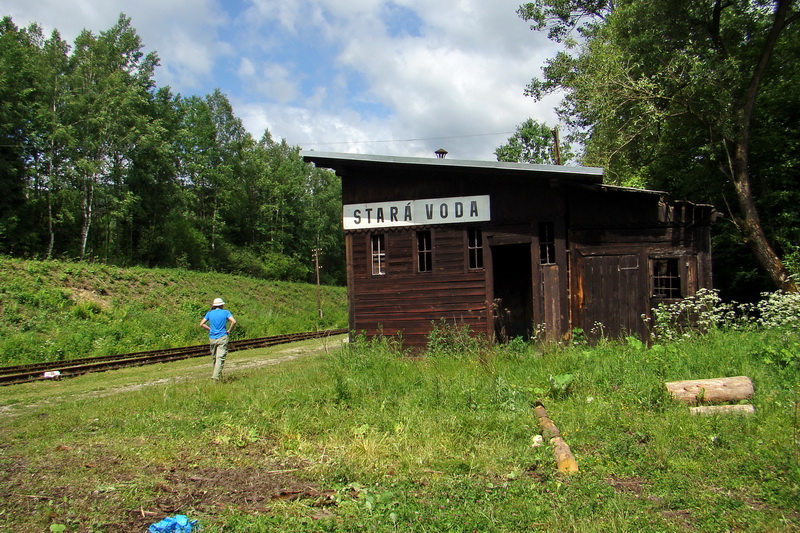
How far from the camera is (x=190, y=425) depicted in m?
6.73

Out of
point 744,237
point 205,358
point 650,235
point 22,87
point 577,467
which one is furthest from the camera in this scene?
point 22,87

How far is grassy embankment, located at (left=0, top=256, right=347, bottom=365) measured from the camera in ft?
58.3

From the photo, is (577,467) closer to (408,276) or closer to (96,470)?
(96,470)

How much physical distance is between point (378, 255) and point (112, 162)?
3189 cm

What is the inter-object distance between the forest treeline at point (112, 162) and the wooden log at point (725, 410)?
93.7ft

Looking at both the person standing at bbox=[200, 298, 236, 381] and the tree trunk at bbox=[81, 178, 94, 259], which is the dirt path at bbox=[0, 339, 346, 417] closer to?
the person standing at bbox=[200, 298, 236, 381]

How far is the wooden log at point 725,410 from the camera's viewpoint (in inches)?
238

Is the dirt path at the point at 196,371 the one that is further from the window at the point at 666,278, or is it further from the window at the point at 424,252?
the window at the point at 666,278

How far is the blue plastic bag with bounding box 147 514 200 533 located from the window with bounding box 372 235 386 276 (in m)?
10.8

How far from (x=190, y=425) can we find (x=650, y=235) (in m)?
11.2

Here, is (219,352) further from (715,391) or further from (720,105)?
(720,105)

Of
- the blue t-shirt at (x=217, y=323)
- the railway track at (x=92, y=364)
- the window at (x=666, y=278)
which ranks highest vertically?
the window at (x=666, y=278)

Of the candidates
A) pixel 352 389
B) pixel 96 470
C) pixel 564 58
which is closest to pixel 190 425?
pixel 96 470

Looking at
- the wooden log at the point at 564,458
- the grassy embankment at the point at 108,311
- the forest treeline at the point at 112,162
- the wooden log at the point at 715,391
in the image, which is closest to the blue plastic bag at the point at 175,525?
the wooden log at the point at 564,458
